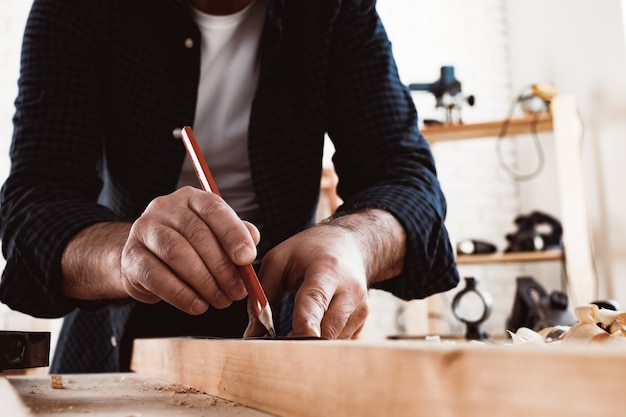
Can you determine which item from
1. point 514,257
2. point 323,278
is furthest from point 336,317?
point 514,257

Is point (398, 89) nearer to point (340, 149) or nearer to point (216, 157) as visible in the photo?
point (340, 149)

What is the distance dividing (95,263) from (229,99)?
1.44 ft

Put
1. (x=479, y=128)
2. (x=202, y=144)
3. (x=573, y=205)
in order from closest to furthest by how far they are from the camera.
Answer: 1. (x=202, y=144)
2. (x=573, y=205)
3. (x=479, y=128)

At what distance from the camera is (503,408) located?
24cm

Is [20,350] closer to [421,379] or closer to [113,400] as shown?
[113,400]

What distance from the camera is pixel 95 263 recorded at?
2.41ft

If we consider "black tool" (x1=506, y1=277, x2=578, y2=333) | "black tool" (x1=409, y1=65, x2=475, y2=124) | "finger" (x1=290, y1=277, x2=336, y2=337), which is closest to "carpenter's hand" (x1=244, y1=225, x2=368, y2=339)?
"finger" (x1=290, y1=277, x2=336, y2=337)

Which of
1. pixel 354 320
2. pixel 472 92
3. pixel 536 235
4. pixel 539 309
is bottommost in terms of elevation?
pixel 539 309

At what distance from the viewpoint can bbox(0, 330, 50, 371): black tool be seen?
592 mm

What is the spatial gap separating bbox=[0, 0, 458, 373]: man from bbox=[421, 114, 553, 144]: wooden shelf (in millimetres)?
1508

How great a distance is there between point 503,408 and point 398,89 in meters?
0.85

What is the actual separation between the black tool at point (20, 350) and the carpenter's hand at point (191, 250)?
11 cm

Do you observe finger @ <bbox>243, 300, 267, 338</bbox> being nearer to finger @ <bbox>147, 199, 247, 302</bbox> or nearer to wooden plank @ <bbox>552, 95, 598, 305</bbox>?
finger @ <bbox>147, 199, 247, 302</bbox>

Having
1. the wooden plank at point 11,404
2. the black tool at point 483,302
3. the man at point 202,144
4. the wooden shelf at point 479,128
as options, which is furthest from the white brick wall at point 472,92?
the wooden plank at point 11,404
